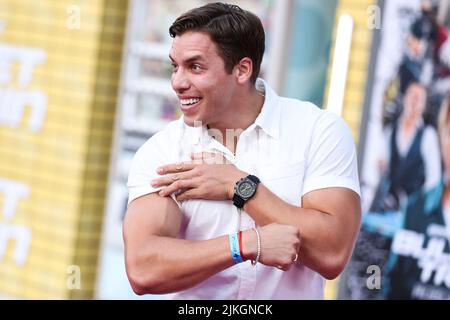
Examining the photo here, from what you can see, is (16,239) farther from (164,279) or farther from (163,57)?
(164,279)

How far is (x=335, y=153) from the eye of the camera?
9.23 ft

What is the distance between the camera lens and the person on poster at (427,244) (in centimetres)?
512

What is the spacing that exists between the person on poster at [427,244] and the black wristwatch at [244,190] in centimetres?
260

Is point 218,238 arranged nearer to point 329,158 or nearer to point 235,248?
point 235,248

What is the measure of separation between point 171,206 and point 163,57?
4795 mm

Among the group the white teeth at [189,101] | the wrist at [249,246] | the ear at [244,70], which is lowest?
the wrist at [249,246]

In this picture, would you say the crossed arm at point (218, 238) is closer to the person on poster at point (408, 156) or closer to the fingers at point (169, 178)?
the fingers at point (169, 178)

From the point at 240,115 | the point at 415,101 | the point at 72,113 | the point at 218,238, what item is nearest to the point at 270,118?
the point at 240,115

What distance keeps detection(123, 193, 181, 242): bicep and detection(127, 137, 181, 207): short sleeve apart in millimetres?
24

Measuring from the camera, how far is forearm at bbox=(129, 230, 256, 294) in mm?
2652

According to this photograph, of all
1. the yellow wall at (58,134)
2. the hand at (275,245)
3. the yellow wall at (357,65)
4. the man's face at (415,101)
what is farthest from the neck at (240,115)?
the yellow wall at (58,134)

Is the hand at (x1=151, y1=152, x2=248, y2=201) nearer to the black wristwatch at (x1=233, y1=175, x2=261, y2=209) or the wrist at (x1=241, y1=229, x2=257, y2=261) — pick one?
the black wristwatch at (x1=233, y1=175, x2=261, y2=209)

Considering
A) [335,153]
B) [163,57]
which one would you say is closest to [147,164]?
[335,153]

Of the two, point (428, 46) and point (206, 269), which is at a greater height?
point (428, 46)
